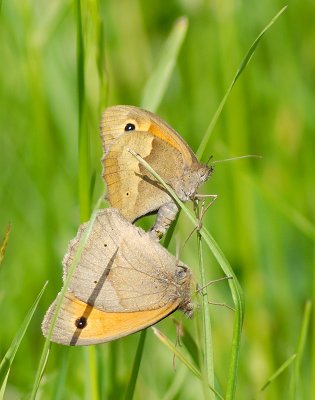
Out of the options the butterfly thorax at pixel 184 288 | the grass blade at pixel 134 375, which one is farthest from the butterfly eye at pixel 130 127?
the grass blade at pixel 134 375

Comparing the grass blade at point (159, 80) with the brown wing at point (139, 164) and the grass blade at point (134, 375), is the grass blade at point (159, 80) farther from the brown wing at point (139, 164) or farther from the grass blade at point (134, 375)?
the grass blade at point (134, 375)

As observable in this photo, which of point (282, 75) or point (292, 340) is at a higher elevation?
point (282, 75)

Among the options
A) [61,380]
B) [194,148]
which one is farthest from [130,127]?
[194,148]

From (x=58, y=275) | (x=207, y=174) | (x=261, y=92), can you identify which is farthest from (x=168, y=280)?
(x=261, y=92)

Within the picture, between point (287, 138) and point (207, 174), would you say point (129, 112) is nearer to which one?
point (207, 174)

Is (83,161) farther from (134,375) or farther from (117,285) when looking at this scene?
(134,375)

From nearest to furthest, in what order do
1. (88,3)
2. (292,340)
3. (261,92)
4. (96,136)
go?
1. (88,3)
2. (96,136)
3. (292,340)
4. (261,92)
